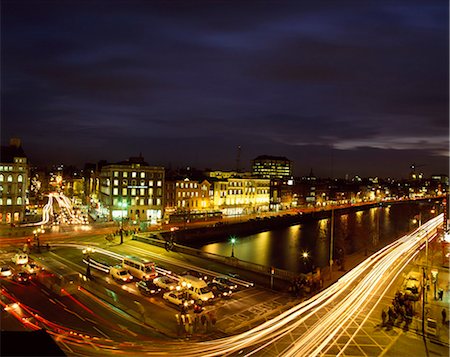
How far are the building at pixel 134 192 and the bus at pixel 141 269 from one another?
3609cm

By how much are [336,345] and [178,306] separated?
34.1ft

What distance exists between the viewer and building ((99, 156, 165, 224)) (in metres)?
68.4

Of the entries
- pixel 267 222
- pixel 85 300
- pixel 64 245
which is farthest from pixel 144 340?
pixel 267 222

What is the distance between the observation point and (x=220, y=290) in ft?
83.4

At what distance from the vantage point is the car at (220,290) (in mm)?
24906

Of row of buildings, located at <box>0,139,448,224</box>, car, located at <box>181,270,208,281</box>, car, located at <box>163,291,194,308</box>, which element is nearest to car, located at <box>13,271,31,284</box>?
car, located at <box>163,291,194,308</box>

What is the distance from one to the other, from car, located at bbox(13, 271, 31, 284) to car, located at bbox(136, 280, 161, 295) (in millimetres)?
8555

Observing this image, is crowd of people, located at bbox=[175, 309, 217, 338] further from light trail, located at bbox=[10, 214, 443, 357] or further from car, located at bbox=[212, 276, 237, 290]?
car, located at bbox=[212, 276, 237, 290]

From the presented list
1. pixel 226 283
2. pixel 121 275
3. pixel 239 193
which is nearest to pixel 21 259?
pixel 121 275

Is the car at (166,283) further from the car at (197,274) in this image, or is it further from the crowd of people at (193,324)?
the crowd of people at (193,324)

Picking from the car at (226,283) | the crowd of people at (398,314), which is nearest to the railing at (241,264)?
the car at (226,283)

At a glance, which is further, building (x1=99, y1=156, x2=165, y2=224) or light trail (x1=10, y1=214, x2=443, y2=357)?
building (x1=99, y1=156, x2=165, y2=224)

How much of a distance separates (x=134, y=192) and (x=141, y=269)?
1659 inches

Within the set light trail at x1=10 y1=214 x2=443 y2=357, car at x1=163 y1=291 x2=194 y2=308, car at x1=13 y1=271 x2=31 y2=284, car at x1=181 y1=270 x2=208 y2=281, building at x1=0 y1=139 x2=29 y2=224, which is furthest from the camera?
building at x1=0 y1=139 x2=29 y2=224
